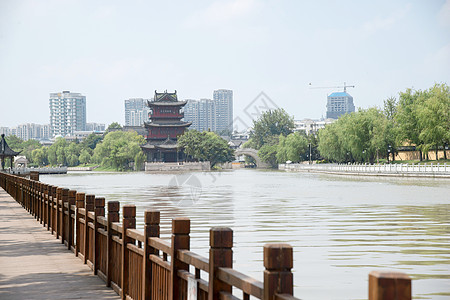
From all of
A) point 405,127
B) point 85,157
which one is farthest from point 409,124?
point 85,157

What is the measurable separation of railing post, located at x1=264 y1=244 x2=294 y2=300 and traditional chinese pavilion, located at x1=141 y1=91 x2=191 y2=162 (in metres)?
112

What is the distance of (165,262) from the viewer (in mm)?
5855

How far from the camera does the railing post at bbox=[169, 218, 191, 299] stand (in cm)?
538

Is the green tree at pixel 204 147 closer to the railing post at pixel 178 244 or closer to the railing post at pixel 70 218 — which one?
the railing post at pixel 70 218

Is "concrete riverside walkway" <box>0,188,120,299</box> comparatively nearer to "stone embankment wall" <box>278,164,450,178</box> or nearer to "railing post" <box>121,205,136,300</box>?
"railing post" <box>121,205,136,300</box>

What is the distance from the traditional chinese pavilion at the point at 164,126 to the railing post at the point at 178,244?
11050 centimetres

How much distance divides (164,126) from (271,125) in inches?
1837

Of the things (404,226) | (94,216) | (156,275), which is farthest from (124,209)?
(404,226)

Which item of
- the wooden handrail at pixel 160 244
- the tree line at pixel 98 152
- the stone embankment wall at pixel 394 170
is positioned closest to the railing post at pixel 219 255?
the wooden handrail at pixel 160 244

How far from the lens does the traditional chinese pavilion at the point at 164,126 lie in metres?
116

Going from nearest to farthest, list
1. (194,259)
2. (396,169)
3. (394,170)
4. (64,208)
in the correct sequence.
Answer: (194,259) < (64,208) < (396,169) < (394,170)

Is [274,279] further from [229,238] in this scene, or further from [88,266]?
[88,266]

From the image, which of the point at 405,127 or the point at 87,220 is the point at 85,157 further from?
the point at 87,220

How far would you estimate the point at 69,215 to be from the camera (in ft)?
38.3
